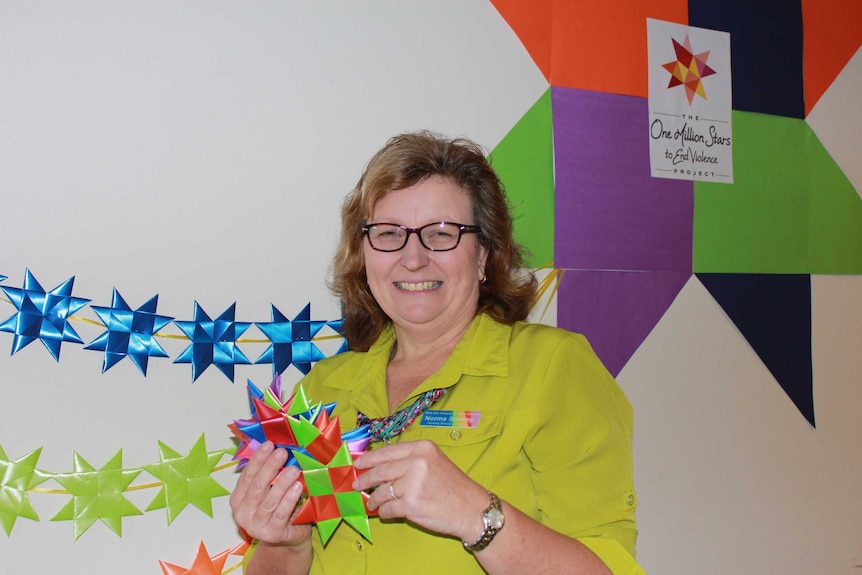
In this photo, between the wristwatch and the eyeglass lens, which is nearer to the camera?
the wristwatch

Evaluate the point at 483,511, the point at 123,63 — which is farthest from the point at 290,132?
the point at 483,511

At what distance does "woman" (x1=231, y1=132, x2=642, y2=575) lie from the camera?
3.79 feet

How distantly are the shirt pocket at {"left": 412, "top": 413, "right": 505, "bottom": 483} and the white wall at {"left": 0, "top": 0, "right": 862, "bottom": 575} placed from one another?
1.66 feet

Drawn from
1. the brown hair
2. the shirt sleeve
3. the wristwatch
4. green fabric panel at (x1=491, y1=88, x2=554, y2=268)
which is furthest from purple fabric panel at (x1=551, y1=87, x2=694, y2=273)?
the wristwatch

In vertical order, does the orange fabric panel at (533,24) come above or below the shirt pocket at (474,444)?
above

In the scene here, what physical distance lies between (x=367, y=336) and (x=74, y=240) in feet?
1.87

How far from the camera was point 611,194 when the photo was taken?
209 cm

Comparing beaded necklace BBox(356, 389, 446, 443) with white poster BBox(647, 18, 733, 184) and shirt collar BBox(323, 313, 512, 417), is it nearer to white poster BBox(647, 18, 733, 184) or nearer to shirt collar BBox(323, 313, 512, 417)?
shirt collar BBox(323, 313, 512, 417)

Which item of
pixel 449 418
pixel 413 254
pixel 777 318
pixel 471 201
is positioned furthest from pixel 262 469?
pixel 777 318

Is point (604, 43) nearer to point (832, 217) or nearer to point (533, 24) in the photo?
point (533, 24)

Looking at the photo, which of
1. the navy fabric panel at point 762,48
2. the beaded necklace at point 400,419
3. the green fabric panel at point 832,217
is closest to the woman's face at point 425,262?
the beaded necklace at point 400,419

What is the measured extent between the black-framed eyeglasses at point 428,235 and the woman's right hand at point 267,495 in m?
0.42

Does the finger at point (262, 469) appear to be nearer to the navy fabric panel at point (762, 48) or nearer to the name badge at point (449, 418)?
the name badge at point (449, 418)

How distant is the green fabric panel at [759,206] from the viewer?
88.2 inches
